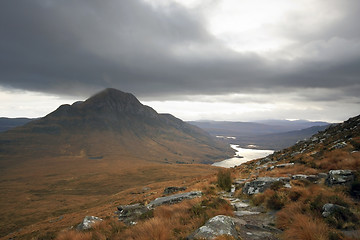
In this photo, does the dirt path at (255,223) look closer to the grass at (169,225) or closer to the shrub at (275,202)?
the shrub at (275,202)

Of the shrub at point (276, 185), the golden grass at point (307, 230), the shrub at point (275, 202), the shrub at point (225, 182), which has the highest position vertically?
the golden grass at point (307, 230)

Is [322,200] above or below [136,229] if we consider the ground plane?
above

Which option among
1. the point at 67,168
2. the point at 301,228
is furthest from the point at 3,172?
the point at 301,228

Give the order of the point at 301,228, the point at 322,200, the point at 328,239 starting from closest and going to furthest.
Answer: the point at 328,239, the point at 301,228, the point at 322,200

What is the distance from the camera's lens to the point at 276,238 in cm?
584

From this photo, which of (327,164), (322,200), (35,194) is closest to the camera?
(322,200)

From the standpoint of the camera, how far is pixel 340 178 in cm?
898

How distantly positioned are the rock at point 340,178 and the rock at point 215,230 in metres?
6.41

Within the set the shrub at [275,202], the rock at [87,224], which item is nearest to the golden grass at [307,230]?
the shrub at [275,202]

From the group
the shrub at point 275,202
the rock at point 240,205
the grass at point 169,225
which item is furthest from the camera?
the rock at point 240,205

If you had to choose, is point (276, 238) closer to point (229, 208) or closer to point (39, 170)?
point (229, 208)

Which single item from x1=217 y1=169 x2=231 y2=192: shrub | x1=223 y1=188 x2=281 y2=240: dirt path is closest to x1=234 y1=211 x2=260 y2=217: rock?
x1=223 y1=188 x2=281 y2=240: dirt path

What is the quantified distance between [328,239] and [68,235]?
10119 mm

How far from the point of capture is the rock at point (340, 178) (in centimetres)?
867
